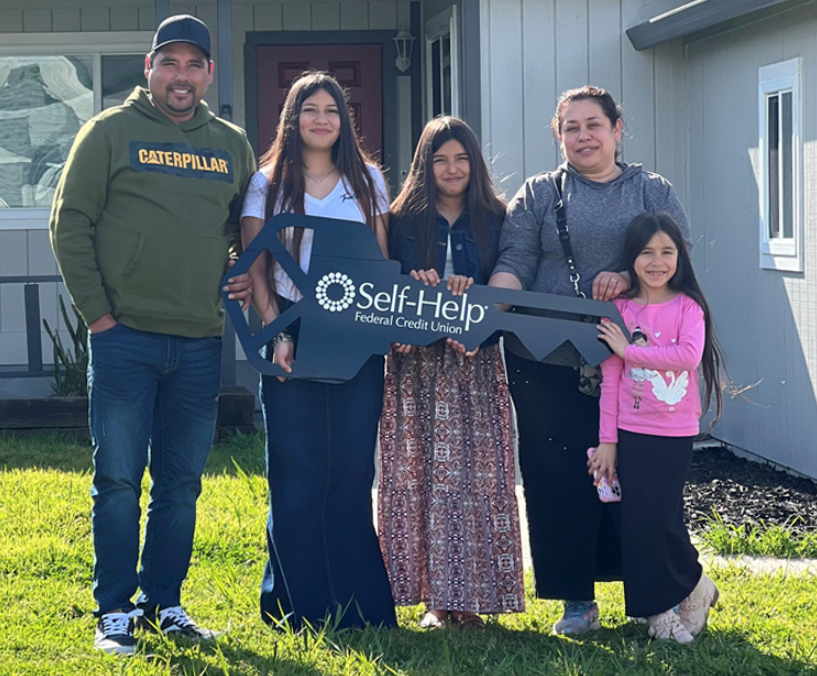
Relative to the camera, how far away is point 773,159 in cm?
591

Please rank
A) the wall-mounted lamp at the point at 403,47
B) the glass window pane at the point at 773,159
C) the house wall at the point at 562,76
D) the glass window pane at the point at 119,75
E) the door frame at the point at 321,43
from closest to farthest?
the glass window pane at the point at 773,159, the house wall at the point at 562,76, the wall-mounted lamp at the point at 403,47, the door frame at the point at 321,43, the glass window pane at the point at 119,75

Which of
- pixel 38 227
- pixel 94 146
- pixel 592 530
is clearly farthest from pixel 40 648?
pixel 38 227

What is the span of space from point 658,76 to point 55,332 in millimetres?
4398

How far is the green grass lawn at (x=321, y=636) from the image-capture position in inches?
130

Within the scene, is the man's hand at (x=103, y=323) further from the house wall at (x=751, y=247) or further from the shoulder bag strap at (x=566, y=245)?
the house wall at (x=751, y=247)

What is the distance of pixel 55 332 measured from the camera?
310 inches

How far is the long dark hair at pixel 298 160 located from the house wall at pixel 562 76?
3214 millimetres

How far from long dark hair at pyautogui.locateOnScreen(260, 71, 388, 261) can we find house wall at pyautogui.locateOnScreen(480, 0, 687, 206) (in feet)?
10.5

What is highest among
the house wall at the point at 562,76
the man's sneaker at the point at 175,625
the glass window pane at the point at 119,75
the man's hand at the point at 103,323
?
the glass window pane at the point at 119,75

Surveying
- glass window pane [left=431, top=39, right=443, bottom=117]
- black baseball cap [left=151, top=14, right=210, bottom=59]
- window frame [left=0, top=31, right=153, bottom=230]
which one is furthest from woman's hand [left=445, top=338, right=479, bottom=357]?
window frame [left=0, top=31, right=153, bottom=230]

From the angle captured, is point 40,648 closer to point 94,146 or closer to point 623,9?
point 94,146

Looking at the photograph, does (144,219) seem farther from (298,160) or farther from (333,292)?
(333,292)

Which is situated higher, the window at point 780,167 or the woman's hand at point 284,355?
the window at point 780,167

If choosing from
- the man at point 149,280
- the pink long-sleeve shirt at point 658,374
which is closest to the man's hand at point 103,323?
the man at point 149,280
